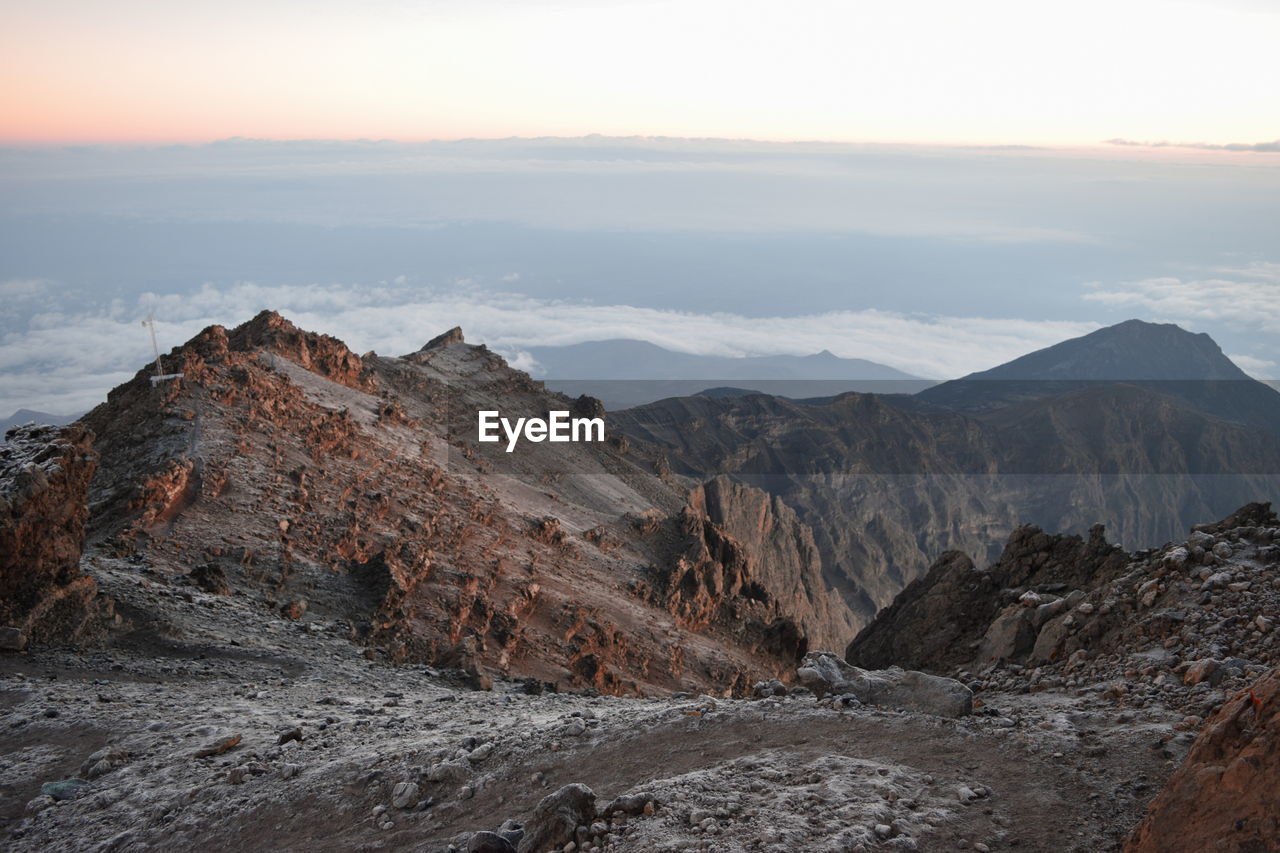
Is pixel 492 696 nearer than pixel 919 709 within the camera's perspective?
No

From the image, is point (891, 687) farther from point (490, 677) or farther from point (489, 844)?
point (490, 677)

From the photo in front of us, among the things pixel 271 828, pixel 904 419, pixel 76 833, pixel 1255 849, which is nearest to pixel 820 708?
pixel 1255 849

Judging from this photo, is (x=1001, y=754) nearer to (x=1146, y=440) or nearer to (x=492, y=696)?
(x=492, y=696)

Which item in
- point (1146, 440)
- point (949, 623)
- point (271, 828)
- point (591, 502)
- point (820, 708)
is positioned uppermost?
point (820, 708)

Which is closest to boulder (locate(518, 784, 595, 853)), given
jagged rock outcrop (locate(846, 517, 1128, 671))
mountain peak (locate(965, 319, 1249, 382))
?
jagged rock outcrop (locate(846, 517, 1128, 671))

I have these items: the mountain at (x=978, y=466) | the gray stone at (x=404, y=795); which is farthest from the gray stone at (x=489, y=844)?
the mountain at (x=978, y=466)
